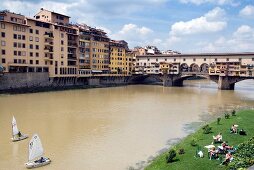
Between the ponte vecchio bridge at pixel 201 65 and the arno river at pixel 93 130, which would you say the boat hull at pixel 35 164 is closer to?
the arno river at pixel 93 130

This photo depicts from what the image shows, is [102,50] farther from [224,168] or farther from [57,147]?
[224,168]

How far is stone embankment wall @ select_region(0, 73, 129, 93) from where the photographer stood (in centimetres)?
5887

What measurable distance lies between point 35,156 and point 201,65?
7946cm

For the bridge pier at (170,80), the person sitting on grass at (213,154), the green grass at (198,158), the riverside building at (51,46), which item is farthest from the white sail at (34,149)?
the bridge pier at (170,80)

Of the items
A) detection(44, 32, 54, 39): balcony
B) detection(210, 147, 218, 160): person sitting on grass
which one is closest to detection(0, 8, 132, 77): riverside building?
detection(44, 32, 54, 39): balcony

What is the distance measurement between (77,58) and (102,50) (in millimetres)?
12336

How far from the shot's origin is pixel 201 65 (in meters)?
92.4

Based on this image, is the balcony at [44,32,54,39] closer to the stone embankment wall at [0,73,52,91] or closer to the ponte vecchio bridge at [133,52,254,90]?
the stone embankment wall at [0,73,52,91]

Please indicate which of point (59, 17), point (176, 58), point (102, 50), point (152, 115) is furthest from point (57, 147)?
point (176, 58)

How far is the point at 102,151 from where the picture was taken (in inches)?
884

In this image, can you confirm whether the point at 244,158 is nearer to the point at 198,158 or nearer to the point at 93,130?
the point at 198,158

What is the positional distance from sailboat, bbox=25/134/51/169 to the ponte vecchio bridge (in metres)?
69.1

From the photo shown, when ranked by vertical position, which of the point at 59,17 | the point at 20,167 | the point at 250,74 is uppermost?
the point at 59,17

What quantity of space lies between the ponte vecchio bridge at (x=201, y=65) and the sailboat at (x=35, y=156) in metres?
69.1
